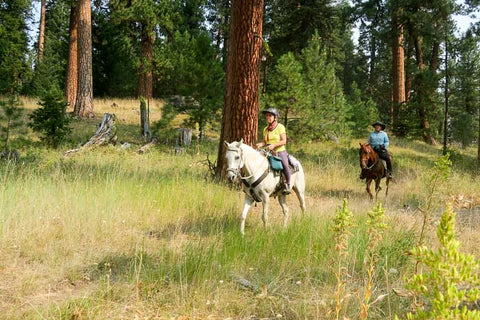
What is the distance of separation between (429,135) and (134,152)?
67.3 feet

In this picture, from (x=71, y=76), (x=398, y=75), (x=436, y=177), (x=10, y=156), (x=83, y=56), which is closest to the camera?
(x=436, y=177)

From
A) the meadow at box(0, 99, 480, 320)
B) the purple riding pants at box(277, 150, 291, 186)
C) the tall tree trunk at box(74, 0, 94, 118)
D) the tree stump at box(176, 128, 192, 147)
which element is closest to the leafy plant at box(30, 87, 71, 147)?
the tree stump at box(176, 128, 192, 147)

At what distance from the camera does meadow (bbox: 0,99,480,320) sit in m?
3.44

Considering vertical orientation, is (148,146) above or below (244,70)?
below

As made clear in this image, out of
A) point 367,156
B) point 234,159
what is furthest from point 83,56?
point 234,159

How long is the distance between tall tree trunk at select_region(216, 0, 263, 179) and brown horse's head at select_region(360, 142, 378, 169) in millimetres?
3372

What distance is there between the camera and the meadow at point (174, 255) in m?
3.44

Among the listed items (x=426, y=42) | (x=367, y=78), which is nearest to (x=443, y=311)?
(x=426, y=42)

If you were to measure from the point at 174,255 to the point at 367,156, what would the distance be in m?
7.35

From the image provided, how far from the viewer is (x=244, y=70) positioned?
850 centimetres

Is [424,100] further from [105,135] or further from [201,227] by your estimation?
[201,227]

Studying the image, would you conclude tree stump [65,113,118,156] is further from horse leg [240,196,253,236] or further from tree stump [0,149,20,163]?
horse leg [240,196,253,236]

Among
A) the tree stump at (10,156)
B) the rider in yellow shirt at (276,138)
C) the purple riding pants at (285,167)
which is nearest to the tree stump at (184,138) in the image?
the tree stump at (10,156)

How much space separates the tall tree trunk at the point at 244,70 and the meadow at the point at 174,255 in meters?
1.50
